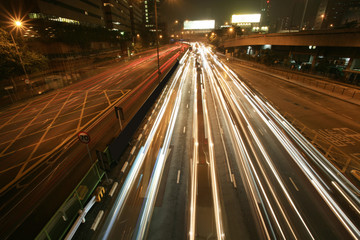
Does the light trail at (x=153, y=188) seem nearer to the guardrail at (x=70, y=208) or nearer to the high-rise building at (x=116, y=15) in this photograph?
the guardrail at (x=70, y=208)

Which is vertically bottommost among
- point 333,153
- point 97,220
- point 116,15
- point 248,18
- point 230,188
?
point 97,220

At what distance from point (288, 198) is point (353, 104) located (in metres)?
21.7

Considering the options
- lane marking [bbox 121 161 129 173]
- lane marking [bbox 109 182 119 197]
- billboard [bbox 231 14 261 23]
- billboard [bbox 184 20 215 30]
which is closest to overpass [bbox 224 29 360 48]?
lane marking [bbox 121 161 129 173]

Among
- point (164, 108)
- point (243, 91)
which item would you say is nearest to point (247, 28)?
point (243, 91)

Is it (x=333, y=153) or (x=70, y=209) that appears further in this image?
(x=333, y=153)

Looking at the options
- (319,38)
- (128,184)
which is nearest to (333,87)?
(319,38)

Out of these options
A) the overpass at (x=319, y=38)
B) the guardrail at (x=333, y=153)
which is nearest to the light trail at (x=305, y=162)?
the guardrail at (x=333, y=153)

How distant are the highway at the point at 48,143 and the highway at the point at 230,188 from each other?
3558 mm

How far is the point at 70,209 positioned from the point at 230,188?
7557 millimetres

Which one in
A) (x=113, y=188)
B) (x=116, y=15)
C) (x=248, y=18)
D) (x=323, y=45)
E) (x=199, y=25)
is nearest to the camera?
(x=113, y=188)

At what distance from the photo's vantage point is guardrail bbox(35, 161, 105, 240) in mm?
5934

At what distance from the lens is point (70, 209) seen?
6.92 metres

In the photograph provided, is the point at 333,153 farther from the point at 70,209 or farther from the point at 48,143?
the point at 48,143

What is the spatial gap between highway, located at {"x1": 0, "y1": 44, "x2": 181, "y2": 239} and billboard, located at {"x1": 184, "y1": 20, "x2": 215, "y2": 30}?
131 m
